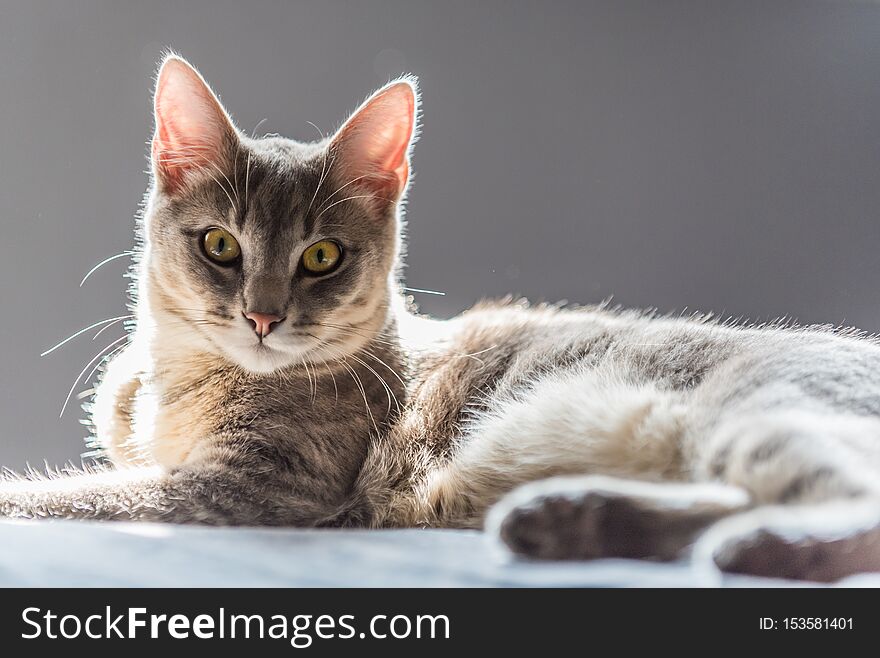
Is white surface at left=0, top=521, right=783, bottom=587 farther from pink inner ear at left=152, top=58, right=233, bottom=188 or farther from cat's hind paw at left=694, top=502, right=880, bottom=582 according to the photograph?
pink inner ear at left=152, top=58, right=233, bottom=188

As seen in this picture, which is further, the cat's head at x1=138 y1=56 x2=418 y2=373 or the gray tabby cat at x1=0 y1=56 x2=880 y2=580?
the cat's head at x1=138 y1=56 x2=418 y2=373

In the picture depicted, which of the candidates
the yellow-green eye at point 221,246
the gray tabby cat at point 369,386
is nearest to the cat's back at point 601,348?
the gray tabby cat at point 369,386

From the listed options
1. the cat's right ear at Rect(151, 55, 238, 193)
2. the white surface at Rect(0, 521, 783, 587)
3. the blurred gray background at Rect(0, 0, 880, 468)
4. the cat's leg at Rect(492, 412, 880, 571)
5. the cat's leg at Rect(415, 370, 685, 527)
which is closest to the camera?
the white surface at Rect(0, 521, 783, 587)

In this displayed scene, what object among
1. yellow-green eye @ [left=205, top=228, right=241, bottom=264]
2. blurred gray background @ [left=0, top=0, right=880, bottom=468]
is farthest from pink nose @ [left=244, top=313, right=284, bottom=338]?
blurred gray background @ [left=0, top=0, right=880, bottom=468]

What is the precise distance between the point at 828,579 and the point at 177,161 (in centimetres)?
133

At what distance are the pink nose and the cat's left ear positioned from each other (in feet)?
1.22

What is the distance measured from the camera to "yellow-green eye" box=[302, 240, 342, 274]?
158 cm

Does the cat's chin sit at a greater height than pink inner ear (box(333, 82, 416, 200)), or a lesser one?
lesser

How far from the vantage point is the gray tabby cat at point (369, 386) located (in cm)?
120

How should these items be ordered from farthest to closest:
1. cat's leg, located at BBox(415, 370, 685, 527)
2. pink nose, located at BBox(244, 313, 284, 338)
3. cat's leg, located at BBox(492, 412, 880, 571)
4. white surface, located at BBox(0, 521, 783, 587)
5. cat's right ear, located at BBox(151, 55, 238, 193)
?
cat's right ear, located at BBox(151, 55, 238, 193) → pink nose, located at BBox(244, 313, 284, 338) → cat's leg, located at BBox(415, 370, 685, 527) → cat's leg, located at BBox(492, 412, 880, 571) → white surface, located at BBox(0, 521, 783, 587)

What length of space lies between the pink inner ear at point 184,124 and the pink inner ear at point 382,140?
238mm
